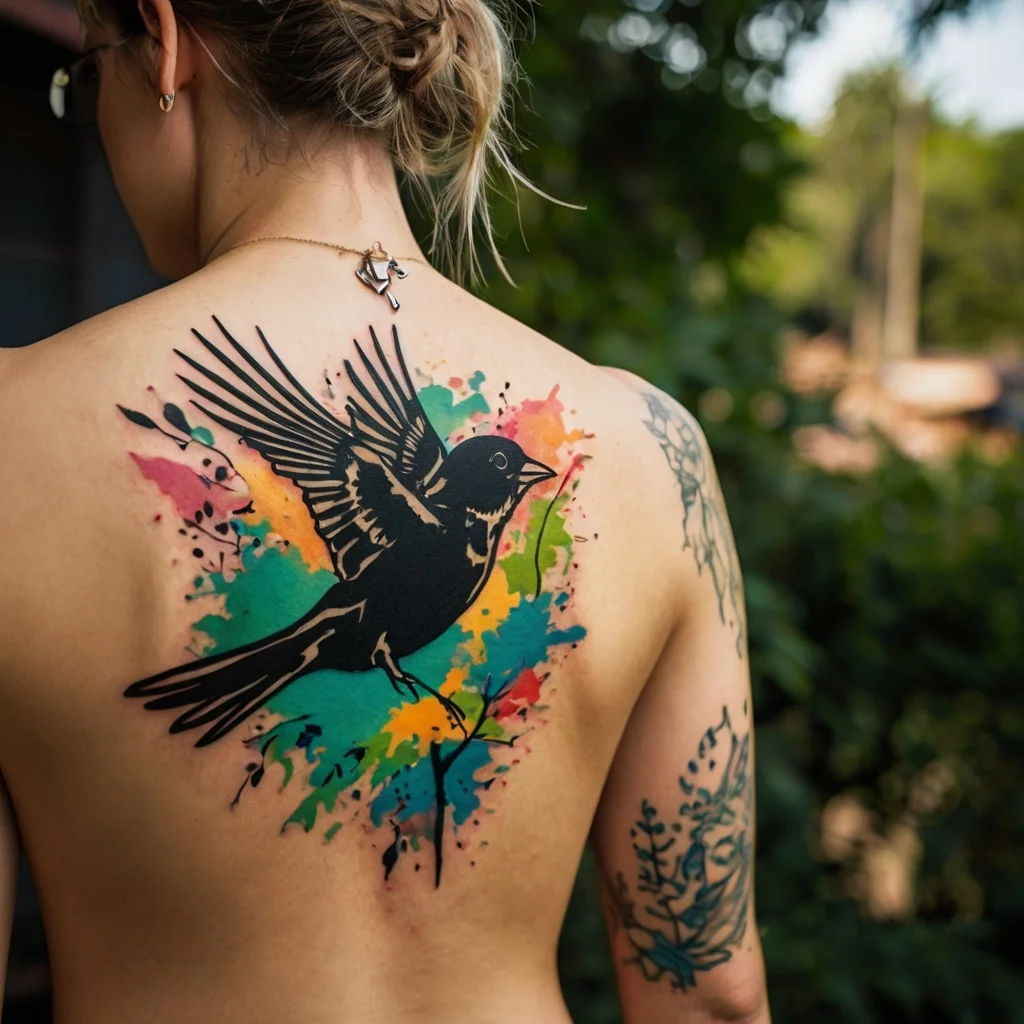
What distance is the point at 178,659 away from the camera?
3.21 feet

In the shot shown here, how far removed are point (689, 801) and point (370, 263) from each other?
79 centimetres

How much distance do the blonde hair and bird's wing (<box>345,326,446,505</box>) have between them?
166mm

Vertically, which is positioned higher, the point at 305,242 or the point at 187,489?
the point at 305,242

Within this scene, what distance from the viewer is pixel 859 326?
3017 centimetres

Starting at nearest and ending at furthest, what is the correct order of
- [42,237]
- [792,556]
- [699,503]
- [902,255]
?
[699,503]
[42,237]
[792,556]
[902,255]

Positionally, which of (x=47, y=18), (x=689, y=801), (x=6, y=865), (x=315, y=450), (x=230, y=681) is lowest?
(x=6, y=865)

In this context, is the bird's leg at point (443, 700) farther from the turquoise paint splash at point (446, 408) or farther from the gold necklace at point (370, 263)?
the gold necklace at point (370, 263)

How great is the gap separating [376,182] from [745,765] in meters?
0.89

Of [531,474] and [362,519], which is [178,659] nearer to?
[362,519]

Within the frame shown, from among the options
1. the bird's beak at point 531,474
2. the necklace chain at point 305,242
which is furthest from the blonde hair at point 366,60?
the bird's beak at point 531,474

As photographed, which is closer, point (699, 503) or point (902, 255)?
point (699, 503)

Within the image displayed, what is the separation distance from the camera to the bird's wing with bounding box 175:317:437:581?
1.01 meters

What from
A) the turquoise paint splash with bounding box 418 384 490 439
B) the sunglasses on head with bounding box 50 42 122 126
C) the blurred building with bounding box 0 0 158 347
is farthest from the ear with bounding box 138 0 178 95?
the blurred building with bounding box 0 0 158 347

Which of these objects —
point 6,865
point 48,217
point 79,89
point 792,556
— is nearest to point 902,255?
point 792,556
